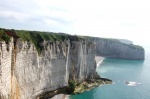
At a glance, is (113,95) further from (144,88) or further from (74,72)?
(144,88)

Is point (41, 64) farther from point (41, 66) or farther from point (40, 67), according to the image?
A: point (40, 67)

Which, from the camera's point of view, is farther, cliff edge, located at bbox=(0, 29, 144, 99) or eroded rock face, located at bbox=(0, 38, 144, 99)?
cliff edge, located at bbox=(0, 29, 144, 99)

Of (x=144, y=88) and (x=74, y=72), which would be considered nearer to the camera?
(x=74, y=72)

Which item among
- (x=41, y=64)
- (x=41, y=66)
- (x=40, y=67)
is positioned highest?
(x=41, y=64)

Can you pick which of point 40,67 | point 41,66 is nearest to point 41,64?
point 41,66

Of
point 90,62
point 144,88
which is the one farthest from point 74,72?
point 144,88

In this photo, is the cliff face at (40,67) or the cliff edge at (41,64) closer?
the cliff face at (40,67)

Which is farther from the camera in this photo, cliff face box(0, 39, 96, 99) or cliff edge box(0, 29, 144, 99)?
cliff edge box(0, 29, 144, 99)

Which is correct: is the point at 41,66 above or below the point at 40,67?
above
